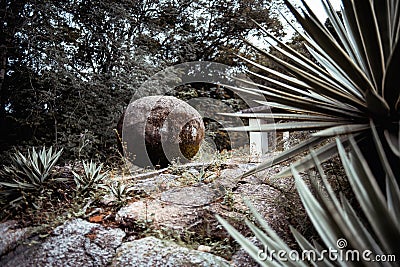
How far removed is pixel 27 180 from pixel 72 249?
4.63ft

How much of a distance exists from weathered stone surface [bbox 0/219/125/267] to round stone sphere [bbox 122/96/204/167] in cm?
252

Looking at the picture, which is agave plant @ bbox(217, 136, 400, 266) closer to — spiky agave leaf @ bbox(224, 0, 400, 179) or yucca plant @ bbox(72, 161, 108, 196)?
spiky agave leaf @ bbox(224, 0, 400, 179)

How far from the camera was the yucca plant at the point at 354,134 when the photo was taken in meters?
0.81

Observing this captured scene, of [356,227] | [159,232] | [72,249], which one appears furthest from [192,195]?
[356,227]

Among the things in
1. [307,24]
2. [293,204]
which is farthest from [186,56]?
[307,24]

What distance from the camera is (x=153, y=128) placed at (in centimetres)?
548

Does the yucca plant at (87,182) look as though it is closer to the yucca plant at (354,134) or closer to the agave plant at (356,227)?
the yucca plant at (354,134)

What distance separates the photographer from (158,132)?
5.48 meters

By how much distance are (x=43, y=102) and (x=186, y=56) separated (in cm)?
378

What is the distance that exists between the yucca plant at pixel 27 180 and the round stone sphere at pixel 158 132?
170 cm

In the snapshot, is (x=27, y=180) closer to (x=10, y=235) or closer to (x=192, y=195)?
(x=10, y=235)

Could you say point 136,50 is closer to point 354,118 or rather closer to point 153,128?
point 153,128
